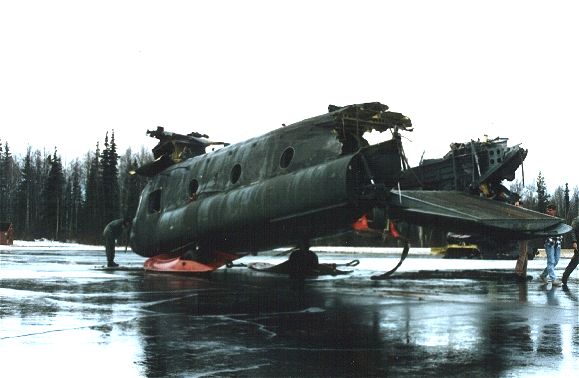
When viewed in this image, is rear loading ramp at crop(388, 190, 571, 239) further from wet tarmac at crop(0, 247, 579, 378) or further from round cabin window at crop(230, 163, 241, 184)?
round cabin window at crop(230, 163, 241, 184)

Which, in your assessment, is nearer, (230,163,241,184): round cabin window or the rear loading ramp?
the rear loading ramp

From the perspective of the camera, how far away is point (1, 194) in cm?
11050

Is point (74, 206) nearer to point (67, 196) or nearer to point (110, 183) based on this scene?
point (67, 196)

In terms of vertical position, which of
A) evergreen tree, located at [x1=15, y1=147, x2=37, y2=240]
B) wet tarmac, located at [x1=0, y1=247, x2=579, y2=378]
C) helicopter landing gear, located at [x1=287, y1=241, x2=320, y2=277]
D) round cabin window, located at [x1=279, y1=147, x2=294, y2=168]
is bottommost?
wet tarmac, located at [x1=0, y1=247, x2=579, y2=378]

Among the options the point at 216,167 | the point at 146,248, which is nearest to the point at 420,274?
the point at 216,167

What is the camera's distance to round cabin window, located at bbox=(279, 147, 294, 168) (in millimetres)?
16631

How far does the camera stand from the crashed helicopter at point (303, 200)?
14.2 meters

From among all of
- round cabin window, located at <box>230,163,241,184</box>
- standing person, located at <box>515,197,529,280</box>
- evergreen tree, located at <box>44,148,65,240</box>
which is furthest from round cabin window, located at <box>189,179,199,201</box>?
evergreen tree, located at <box>44,148,65,240</box>

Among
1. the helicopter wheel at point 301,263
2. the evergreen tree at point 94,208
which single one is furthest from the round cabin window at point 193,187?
the evergreen tree at point 94,208

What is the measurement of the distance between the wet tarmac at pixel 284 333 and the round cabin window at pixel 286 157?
158 inches

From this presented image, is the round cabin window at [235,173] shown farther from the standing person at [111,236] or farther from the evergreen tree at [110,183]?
the evergreen tree at [110,183]

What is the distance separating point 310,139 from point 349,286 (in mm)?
3682

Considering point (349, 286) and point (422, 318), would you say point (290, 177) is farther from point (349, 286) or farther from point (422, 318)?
point (422, 318)

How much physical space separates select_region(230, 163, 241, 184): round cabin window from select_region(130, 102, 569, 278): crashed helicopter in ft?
0.09
